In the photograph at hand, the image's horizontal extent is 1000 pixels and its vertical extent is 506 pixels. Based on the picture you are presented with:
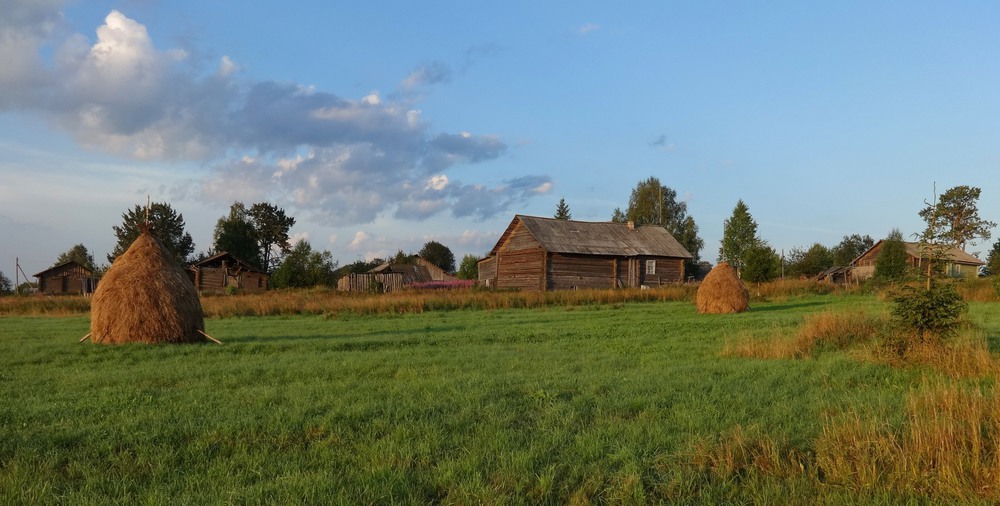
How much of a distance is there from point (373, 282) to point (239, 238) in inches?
1649

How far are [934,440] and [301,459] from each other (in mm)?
5534

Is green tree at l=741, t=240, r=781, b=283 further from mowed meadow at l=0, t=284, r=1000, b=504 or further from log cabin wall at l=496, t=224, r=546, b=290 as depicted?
mowed meadow at l=0, t=284, r=1000, b=504

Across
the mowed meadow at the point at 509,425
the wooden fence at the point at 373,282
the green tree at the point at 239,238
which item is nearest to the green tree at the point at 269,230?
the green tree at the point at 239,238

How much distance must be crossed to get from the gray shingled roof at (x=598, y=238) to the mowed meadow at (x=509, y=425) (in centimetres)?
3245

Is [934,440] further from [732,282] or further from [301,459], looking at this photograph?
[732,282]

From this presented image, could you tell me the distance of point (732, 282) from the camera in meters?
27.0

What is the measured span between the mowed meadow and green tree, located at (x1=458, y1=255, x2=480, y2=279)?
219 ft

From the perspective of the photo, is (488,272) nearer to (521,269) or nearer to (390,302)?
(521,269)

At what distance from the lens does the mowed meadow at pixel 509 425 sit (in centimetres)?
512

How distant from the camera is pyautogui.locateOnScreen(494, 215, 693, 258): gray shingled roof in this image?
4628 centimetres

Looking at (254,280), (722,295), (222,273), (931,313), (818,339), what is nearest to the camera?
(931,313)

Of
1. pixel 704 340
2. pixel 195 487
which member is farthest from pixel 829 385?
pixel 195 487

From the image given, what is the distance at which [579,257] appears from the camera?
47.0 metres

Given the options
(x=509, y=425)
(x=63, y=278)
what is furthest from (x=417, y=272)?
(x=509, y=425)
